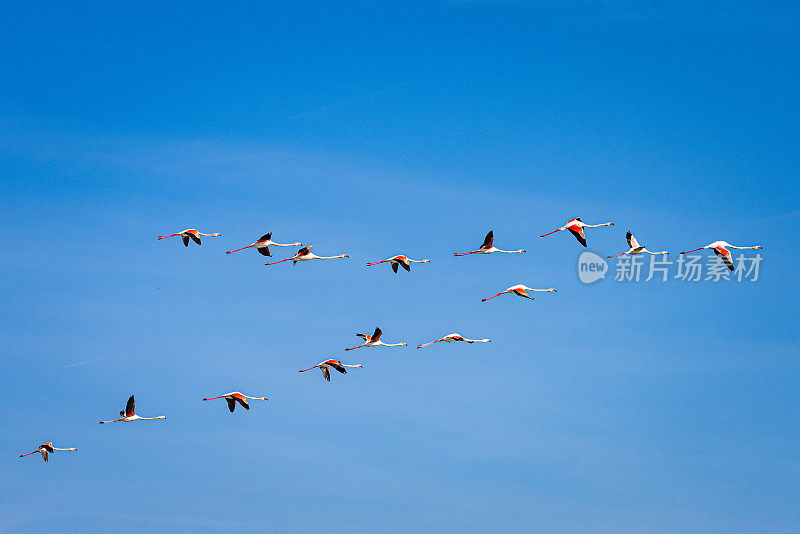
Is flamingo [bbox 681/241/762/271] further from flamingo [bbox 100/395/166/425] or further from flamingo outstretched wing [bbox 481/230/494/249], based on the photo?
flamingo [bbox 100/395/166/425]

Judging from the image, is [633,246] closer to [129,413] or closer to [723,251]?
[723,251]

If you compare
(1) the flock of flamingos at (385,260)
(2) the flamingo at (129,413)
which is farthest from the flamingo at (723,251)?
(2) the flamingo at (129,413)

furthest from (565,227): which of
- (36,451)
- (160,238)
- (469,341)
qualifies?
(36,451)

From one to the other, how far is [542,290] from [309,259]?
50.9ft

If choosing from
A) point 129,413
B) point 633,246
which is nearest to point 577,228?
point 633,246

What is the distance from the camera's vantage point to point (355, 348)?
75562mm

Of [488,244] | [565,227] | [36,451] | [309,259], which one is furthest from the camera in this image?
[36,451]

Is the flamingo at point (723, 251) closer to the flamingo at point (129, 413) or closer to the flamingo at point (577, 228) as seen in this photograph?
the flamingo at point (577, 228)

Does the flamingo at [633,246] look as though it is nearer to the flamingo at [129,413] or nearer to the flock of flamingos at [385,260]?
the flock of flamingos at [385,260]

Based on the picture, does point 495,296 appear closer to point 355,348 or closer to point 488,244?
point 488,244

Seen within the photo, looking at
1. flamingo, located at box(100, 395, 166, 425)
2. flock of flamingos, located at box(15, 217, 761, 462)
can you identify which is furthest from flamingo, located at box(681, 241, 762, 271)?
flamingo, located at box(100, 395, 166, 425)

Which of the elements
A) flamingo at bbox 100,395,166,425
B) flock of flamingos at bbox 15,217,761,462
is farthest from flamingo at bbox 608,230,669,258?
flamingo at bbox 100,395,166,425

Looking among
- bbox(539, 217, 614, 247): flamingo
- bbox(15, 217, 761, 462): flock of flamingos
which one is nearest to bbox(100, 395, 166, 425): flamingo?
bbox(15, 217, 761, 462): flock of flamingos

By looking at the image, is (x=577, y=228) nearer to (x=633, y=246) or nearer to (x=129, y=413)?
(x=633, y=246)
